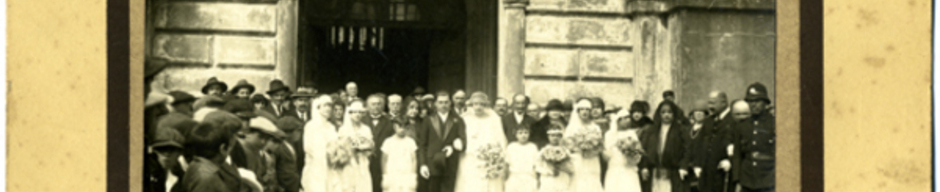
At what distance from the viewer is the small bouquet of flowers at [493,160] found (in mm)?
4957

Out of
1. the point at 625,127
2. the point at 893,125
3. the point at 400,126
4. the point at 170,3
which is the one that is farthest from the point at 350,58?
the point at 893,125

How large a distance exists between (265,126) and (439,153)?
0.65m

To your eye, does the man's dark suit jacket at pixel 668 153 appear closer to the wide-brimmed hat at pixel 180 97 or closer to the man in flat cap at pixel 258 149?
the man in flat cap at pixel 258 149

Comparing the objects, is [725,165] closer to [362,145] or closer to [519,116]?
[519,116]

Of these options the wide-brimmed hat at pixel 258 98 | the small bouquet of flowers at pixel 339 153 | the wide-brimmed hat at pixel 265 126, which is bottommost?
the small bouquet of flowers at pixel 339 153

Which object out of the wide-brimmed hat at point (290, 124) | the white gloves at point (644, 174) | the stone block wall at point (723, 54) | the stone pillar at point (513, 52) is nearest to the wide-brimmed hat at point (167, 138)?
the wide-brimmed hat at point (290, 124)

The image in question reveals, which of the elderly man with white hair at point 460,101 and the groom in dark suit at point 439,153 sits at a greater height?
the elderly man with white hair at point 460,101

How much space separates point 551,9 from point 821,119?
1051 millimetres

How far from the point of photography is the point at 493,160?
16.3 feet

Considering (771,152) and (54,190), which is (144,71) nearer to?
(54,190)

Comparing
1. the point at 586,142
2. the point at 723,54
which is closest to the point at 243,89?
the point at 586,142

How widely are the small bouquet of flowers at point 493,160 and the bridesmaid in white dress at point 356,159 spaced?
1.38 feet

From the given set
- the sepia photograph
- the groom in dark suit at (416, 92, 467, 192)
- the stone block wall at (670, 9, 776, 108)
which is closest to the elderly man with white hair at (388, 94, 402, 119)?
the sepia photograph

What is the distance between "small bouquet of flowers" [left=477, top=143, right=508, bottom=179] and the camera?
195 inches
